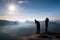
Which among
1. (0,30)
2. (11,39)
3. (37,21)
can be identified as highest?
(37,21)

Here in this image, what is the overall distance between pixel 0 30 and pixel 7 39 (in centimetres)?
172

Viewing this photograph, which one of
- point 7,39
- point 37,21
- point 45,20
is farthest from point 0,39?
point 45,20

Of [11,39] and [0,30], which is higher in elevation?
[0,30]

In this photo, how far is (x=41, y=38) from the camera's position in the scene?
7.02 m

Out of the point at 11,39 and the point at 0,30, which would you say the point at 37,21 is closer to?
the point at 11,39

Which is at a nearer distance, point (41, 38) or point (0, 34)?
point (41, 38)

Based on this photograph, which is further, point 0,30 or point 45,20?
point 0,30

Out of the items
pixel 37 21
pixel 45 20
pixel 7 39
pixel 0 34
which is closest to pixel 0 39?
pixel 7 39

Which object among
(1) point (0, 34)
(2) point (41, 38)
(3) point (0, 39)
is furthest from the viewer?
(1) point (0, 34)

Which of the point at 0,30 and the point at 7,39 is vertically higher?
the point at 0,30

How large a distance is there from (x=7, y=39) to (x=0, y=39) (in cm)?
58

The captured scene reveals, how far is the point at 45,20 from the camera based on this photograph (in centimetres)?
874

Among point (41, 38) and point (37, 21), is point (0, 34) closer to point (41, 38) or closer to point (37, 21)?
point (37, 21)

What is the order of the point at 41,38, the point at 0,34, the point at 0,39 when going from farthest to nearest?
the point at 0,34 → the point at 0,39 → the point at 41,38
